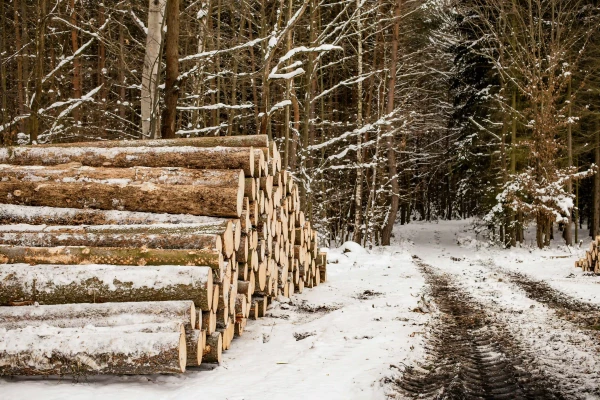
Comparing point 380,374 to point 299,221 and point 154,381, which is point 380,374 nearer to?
point 154,381

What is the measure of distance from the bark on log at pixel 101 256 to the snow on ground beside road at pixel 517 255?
20.9ft

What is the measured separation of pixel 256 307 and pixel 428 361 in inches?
125

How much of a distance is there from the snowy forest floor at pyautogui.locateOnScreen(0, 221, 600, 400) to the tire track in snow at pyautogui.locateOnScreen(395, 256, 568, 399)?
0.4 inches

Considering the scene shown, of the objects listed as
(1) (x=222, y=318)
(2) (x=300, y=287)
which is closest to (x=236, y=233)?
(1) (x=222, y=318)

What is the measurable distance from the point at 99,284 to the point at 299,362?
6.95ft

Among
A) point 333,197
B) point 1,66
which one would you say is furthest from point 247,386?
point 333,197

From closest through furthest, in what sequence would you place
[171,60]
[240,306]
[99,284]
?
[99,284] → [240,306] → [171,60]

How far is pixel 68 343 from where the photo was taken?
451 centimetres

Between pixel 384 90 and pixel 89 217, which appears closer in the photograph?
pixel 89 217

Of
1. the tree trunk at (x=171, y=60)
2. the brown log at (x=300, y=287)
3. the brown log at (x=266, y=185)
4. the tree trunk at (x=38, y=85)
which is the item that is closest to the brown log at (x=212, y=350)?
the brown log at (x=266, y=185)

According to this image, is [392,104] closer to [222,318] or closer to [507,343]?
[507,343]

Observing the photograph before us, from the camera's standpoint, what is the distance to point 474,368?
4.66 meters

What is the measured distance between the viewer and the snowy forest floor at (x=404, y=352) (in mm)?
4191

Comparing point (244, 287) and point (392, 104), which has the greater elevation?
point (392, 104)
